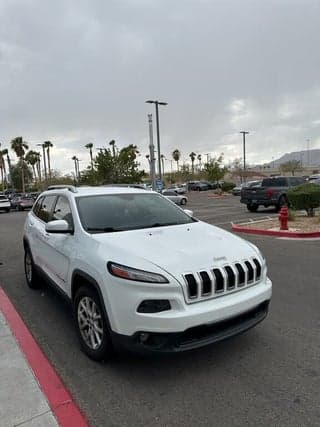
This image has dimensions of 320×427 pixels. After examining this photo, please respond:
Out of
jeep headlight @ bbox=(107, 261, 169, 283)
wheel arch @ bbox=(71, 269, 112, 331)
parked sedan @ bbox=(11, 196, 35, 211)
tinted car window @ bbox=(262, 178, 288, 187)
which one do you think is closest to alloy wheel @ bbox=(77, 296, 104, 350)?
wheel arch @ bbox=(71, 269, 112, 331)

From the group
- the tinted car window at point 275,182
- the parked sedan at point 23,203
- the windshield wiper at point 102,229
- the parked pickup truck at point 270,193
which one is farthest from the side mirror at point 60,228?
the parked sedan at point 23,203

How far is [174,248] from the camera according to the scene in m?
3.42

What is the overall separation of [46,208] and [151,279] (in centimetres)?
309

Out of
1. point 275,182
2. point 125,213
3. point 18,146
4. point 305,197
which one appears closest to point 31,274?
point 125,213

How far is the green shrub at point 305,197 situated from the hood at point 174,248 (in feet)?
31.1

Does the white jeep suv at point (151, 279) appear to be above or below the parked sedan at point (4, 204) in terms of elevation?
above

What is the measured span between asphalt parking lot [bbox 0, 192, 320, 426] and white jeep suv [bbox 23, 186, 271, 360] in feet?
1.06

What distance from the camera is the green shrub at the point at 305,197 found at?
12.5 metres

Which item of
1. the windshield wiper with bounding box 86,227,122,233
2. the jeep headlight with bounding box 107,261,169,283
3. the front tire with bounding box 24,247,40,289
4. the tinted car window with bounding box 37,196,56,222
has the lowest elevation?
the front tire with bounding box 24,247,40,289

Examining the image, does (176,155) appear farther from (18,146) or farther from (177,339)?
(177,339)

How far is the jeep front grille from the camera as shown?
3076mm

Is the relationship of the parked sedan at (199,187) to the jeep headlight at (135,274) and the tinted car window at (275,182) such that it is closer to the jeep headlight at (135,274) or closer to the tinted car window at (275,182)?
the tinted car window at (275,182)

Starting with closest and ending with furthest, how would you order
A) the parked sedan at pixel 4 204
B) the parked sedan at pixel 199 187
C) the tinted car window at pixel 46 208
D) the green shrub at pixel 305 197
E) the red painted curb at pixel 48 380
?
the red painted curb at pixel 48 380 → the tinted car window at pixel 46 208 → the green shrub at pixel 305 197 → the parked sedan at pixel 4 204 → the parked sedan at pixel 199 187

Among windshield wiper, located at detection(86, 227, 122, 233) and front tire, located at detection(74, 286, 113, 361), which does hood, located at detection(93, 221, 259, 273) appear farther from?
front tire, located at detection(74, 286, 113, 361)
